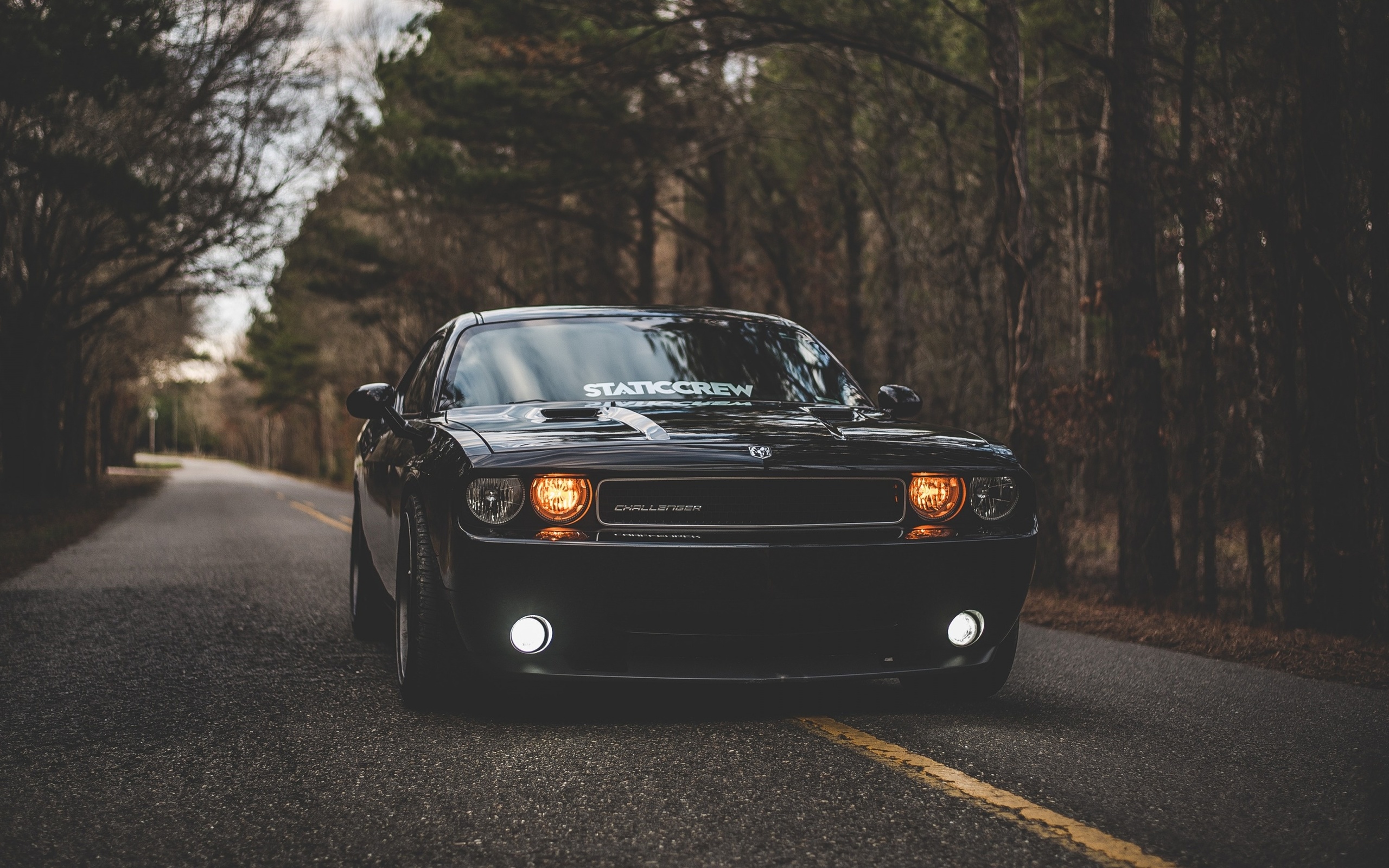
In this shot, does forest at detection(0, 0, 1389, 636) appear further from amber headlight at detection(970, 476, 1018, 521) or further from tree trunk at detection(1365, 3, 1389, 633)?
amber headlight at detection(970, 476, 1018, 521)

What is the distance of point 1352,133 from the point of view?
7.81 metres

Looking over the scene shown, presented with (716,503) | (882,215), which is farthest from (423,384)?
(882,215)

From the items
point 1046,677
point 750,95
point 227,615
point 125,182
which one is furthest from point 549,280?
point 1046,677

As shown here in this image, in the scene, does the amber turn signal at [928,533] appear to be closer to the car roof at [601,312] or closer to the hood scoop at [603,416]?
the hood scoop at [603,416]

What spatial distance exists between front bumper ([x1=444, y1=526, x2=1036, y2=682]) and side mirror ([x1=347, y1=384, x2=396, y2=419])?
171 cm

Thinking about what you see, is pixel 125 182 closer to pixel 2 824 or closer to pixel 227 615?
pixel 227 615

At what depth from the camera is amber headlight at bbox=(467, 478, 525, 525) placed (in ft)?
13.9

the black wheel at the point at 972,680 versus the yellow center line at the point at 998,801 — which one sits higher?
the black wheel at the point at 972,680

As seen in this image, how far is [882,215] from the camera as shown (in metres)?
19.7

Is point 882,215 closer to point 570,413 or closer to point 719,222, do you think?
point 719,222

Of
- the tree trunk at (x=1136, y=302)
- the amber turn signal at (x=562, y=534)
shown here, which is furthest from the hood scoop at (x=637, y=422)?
the tree trunk at (x=1136, y=302)

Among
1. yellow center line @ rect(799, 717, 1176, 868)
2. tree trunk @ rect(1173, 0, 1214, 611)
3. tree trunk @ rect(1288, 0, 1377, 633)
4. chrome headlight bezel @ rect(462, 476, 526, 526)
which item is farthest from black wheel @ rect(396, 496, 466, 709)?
tree trunk @ rect(1173, 0, 1214, 611)

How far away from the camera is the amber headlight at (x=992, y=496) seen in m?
4.55

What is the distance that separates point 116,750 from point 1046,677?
3776 mm
